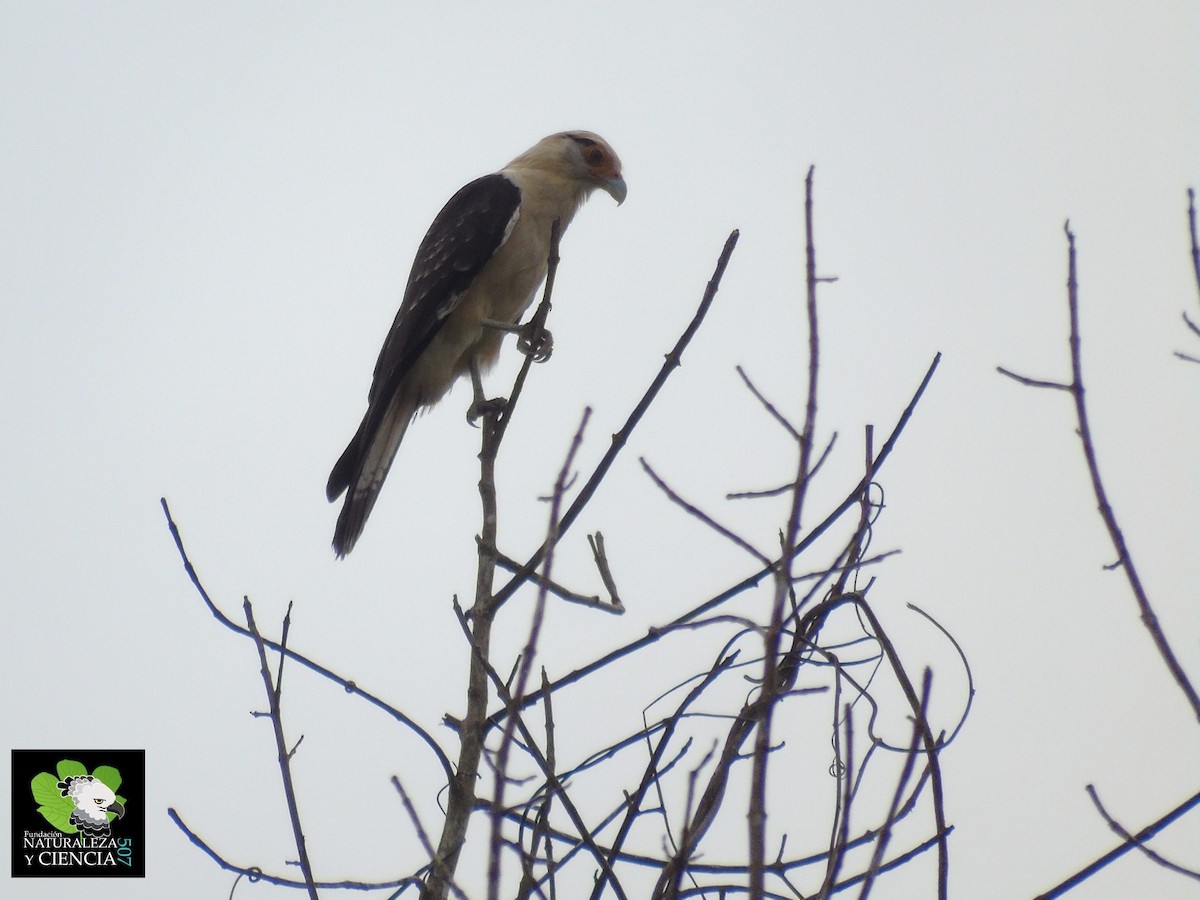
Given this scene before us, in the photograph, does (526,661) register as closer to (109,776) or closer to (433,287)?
(109,776)

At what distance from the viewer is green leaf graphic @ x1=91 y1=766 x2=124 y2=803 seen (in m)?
3.30

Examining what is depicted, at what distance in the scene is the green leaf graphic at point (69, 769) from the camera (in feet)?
10.9

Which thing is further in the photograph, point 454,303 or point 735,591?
point 454,303

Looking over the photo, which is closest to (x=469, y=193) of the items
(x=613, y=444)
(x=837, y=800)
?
(x=613, y=444)

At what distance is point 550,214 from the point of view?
16.1 feet

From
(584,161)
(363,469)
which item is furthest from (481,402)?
(584,161)

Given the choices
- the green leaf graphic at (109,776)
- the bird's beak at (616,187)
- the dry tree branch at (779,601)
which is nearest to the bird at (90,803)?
the green leaf graphic at (109,776)

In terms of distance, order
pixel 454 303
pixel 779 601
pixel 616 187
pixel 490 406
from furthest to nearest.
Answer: pixel 616 187 → pixel 454 303 → pixel 490 406 → pixel 779 601

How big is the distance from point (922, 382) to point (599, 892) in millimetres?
948

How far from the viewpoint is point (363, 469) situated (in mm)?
4133

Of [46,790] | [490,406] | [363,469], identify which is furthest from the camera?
[363,469]

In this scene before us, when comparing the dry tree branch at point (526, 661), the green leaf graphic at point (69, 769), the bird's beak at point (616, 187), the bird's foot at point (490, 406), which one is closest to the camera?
the dry tree branch at point (526, 661)

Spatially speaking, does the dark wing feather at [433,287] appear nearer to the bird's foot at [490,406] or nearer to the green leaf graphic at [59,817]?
the bird's foot at [490,406]

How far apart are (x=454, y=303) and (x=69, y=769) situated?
217 centimetres
